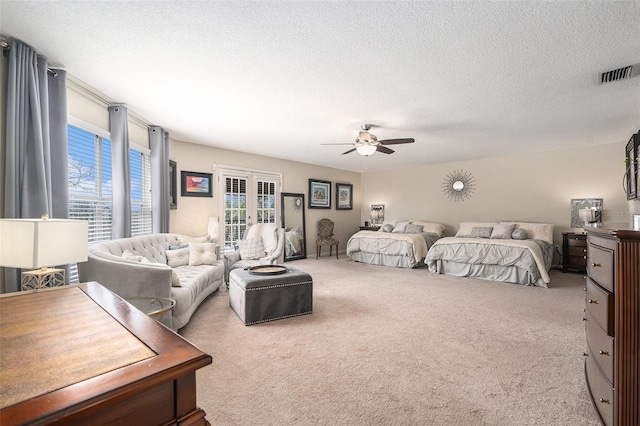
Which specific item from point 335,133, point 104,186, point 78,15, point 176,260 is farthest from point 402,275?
point 78,15

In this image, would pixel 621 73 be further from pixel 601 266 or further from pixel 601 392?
pixel 601 392

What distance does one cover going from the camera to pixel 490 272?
5.25 metres

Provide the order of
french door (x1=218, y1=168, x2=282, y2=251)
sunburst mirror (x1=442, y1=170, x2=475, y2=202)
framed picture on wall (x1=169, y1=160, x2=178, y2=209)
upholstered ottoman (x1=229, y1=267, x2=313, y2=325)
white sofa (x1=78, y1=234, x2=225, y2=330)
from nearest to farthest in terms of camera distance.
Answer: white sofa (x1=78, y1=234, x2=225, y2=330) → upholstered ottoman (x1=229, y1=267, x2=313, y2=325) → framed picture on wall (x1=169, y1=160, x2=178, y2=209) → french door (x1=218, y1=168, x2=282, y2=251) → sunburst mirror (x1=442, y1=170, x2=475, y2=202)

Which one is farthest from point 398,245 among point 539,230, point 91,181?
point 91,181

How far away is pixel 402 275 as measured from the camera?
18.3ft

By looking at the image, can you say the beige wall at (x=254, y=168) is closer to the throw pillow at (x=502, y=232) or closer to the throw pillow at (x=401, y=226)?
the throw pillow at (x=401, y=226)

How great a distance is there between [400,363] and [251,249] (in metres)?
3.17

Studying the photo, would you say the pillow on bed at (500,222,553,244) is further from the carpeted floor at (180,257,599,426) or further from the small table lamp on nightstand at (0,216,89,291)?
the small table lamp on nightstand at (0,216,89,291)

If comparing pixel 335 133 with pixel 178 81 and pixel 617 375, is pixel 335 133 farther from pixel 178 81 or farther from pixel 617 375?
pixel 617 375

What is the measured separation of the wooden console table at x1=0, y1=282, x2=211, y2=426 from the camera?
23.4 inches

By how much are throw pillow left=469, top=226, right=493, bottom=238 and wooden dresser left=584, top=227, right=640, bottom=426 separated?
513cm

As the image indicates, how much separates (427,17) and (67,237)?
104 inches

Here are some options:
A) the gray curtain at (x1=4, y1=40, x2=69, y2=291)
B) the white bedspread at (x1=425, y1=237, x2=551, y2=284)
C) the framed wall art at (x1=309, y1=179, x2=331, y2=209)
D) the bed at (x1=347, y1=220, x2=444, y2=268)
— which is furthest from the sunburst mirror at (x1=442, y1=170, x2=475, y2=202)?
the gray curtain at (x1=4, y1=40, x2=69, y2=291)

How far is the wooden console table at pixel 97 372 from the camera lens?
60cm
